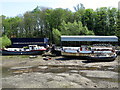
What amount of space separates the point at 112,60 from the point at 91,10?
1530 inches

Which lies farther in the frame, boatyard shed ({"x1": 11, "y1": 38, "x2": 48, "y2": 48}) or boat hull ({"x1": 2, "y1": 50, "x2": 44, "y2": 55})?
boatyard shed ({"x1": 11, "y1": 38, "x2": 48, "y2": 48})

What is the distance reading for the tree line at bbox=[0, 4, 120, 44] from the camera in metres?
58.2

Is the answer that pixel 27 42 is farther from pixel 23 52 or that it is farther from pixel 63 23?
pixel 63 23

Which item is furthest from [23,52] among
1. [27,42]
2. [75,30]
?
[75,30]

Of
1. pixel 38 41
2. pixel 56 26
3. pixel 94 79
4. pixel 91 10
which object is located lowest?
pixel 94 79

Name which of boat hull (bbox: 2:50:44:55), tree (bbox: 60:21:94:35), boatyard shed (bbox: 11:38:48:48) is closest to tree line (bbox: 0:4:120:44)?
tree (bbox: 60:21:94:35)

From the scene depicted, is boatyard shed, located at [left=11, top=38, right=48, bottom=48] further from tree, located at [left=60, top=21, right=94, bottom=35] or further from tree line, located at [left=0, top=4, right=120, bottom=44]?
tree, located at [left=60, top=21, right=94, bottom=35]

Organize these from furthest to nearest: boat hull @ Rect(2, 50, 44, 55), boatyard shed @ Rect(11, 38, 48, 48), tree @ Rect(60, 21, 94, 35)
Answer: tree @ Rect(60, 21, 94, 35) → boatyard shed @ Rect(11, 38, 48, 48) → boat hull @ Rect(2, 50, 44, 55)

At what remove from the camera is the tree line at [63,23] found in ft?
191

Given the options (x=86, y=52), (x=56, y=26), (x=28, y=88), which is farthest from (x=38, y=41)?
(x=28, y=88)

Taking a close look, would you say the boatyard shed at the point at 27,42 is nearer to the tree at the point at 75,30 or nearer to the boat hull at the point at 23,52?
the boat hull at the point at 23,52

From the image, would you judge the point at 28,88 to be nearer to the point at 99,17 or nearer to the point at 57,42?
the point at 57,42

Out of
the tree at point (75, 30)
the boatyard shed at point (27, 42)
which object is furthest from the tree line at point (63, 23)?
the boatyard shed at point (27, 42)

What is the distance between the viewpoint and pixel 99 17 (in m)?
62.3
